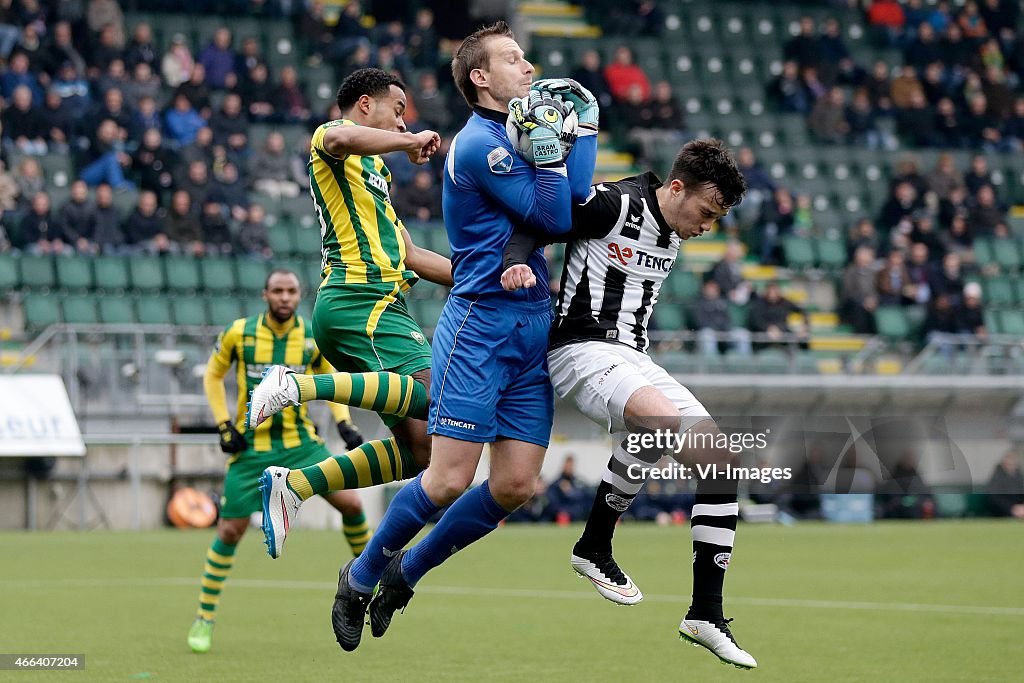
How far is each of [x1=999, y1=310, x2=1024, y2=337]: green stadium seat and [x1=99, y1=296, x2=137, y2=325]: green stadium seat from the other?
1266cm

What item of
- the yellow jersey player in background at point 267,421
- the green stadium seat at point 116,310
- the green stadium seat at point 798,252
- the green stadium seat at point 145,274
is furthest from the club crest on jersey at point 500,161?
the green stadium seat at point 798,252

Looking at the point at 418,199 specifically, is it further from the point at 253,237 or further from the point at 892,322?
the point at 892,322

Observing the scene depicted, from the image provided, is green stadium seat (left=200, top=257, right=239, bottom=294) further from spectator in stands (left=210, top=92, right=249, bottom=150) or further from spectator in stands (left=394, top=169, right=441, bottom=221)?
spectator in stands (left=394, top=169, right=441, bottom=221)

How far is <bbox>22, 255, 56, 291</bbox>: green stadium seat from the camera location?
19.5 m

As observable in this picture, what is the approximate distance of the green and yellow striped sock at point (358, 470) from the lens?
23.4 feet

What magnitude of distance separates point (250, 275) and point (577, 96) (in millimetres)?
14498

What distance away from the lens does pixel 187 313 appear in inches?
786

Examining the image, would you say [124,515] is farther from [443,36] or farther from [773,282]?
[443,36]

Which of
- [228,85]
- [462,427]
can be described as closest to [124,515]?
[228,85]

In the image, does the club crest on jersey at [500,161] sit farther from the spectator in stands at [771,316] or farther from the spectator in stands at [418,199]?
the spectator in stands at [771,316]

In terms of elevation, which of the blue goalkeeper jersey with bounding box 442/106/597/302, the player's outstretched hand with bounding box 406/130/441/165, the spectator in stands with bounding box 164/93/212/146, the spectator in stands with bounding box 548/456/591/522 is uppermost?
the spectator in stands with bounding box 164/93/212/146

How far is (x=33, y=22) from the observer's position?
73.7 ft

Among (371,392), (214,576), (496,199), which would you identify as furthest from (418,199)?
(496,199)

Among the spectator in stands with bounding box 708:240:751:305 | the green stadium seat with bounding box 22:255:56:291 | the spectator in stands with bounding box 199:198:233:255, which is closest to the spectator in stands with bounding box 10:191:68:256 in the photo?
the green stadium seat with bounding box 22:255:56:291
